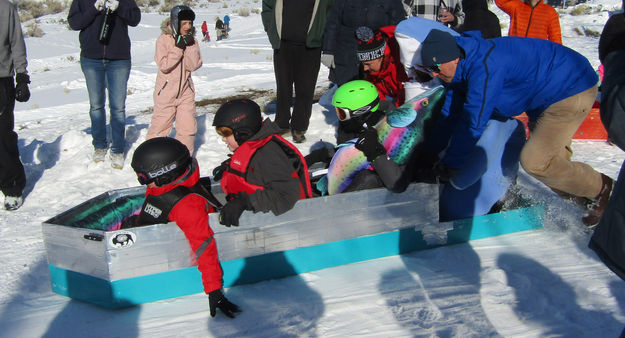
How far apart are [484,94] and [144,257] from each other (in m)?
2.51

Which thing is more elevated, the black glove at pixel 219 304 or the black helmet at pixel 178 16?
the black helmet at pixel 178 16

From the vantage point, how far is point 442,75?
3805 millimetres

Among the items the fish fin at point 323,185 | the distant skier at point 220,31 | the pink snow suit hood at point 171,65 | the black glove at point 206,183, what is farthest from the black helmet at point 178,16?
the distant skier at point 220,31

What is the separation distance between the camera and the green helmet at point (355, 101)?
13.7ft

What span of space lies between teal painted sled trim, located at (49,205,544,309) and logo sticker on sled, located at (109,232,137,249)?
26 cm

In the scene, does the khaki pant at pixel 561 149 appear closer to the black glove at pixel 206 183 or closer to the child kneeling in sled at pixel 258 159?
the child kneeling in sled at pixel 258 159

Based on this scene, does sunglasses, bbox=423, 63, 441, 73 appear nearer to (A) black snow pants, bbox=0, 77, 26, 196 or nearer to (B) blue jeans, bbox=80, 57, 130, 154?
(B) blue jeans, bbox=80, 57, 130, 154

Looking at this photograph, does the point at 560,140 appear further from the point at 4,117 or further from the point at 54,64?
the point at 54,64

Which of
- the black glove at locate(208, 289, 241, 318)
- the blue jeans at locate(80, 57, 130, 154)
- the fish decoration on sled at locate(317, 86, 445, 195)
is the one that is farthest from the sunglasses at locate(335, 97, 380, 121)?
the blue jeans at locate(80, 57, 130, 154)

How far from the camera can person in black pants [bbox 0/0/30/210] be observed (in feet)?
16.9

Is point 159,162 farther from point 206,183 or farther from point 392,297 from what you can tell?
point 392,297

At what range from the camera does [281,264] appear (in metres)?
3.80

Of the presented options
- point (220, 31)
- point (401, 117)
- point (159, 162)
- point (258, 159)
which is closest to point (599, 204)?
point (401, 117)

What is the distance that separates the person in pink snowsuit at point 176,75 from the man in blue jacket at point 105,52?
0.41 m
